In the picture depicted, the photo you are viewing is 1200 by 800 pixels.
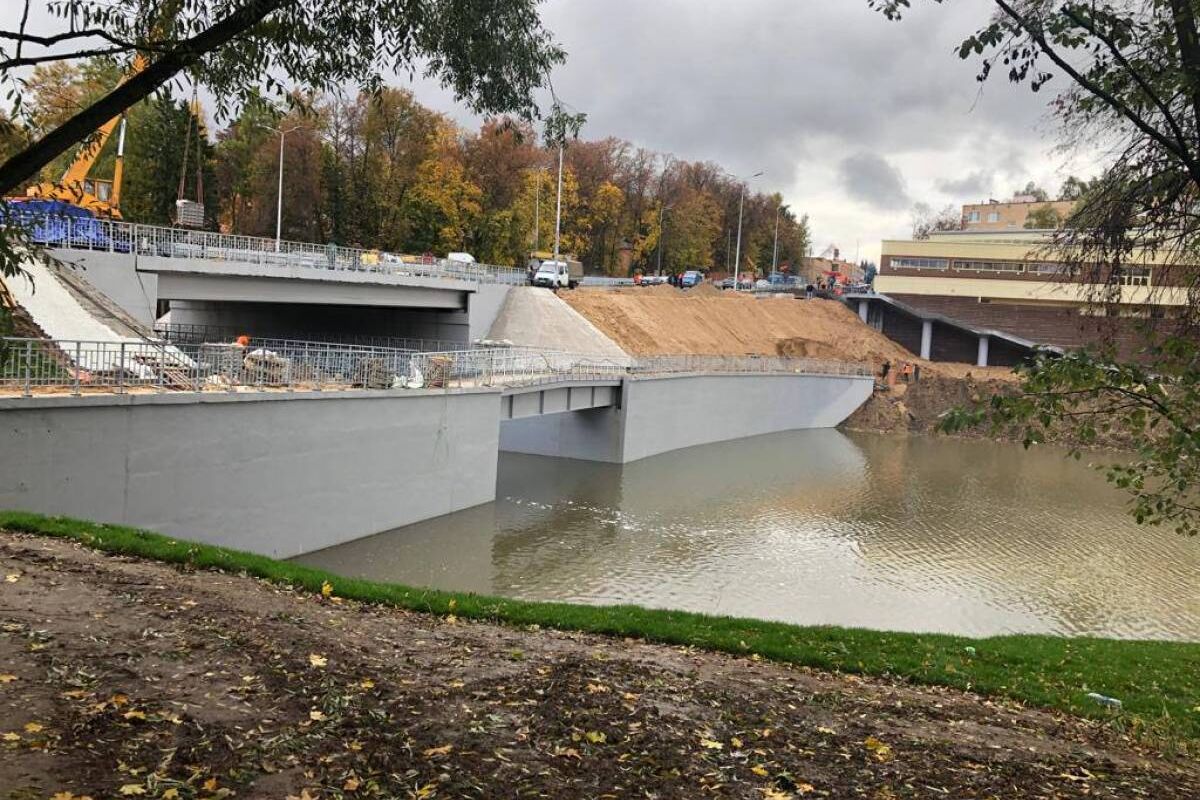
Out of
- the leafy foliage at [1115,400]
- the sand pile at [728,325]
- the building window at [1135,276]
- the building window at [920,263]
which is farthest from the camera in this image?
the building window at [920,263]

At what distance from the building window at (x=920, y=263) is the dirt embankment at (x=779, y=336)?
4976 millimetres

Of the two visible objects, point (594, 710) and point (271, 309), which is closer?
point (594, 710)

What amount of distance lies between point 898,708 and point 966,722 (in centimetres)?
54

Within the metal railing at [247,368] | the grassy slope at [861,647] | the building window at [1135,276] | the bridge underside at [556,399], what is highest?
the building window at [1135,276]

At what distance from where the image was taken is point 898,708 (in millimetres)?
7887

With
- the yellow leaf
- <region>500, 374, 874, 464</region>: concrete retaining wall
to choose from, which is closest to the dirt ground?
the yellow leaf

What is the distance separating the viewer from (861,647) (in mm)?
10680

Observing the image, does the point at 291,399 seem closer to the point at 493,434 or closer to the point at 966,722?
the point at 493,434

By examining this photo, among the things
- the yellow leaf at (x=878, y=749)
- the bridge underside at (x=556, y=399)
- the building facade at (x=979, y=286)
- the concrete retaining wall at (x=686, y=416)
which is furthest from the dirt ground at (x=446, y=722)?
the building facade at (x=979, y=286)

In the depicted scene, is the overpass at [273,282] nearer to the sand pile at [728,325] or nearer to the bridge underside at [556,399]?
the sand pile at [728,325]

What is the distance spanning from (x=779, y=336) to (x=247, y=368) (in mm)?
44612

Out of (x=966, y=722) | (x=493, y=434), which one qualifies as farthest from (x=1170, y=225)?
(x=493, y=434)

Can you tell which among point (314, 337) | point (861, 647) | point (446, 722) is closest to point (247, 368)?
point (861, 647)

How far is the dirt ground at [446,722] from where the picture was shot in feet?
17.9
